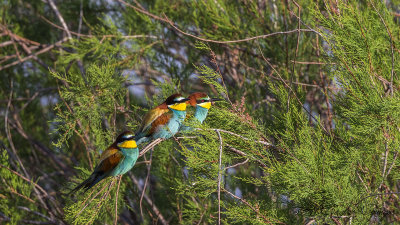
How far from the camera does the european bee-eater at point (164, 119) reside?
289 centimetres

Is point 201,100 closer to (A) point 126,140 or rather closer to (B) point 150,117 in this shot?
(B) point 150,117

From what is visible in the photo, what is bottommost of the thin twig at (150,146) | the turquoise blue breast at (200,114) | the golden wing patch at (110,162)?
the golden wing patch at (110,162)

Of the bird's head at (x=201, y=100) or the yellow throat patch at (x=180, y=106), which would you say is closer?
the bird's head at (x=201, y=100)

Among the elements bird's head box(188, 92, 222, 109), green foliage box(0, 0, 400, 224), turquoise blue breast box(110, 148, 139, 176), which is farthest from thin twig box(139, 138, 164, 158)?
bird's head box(188, 92, 222, 109)

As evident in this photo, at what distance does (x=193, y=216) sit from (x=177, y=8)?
1764mm

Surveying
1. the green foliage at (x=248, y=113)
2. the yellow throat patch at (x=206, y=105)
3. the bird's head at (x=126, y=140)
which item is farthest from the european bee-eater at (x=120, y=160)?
the yellow throat patch at (x=206, y=105)

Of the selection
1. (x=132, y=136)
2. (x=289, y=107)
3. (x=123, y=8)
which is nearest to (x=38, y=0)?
(x=123, y=8)

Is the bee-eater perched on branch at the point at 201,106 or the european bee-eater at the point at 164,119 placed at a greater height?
the bee-eater perched on branch at the point at 201,106

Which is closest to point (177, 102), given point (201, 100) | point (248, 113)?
point (201, 100)

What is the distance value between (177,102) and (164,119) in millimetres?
113

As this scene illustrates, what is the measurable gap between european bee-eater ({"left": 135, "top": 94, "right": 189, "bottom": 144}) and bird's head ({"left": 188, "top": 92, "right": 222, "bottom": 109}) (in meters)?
0.08

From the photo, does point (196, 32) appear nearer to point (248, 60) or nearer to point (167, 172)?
point (248, 60)

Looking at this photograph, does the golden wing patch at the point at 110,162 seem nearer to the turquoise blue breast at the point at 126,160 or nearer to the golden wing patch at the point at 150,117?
the turquoise blue breast at the point at 126,160

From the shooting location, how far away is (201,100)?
2885mm
